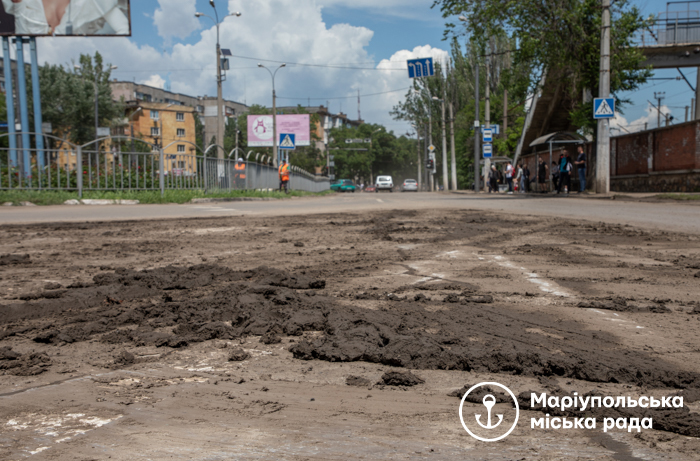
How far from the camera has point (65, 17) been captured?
23.1 m

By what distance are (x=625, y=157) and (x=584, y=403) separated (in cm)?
2501

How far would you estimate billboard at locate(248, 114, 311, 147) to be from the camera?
5603 cm

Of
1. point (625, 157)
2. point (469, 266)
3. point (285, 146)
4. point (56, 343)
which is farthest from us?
point (285, 146)

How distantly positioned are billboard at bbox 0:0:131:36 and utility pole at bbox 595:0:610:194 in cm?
1807

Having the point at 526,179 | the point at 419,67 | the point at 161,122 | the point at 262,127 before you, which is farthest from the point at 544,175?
the point at 161,122

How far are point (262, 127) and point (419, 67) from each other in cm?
2263

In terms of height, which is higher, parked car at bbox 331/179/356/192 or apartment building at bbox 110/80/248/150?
apartment building at bbox 110/80/248/150

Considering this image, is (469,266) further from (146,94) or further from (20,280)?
(146,94)

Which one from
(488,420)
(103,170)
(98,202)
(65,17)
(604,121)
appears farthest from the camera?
(65,17)

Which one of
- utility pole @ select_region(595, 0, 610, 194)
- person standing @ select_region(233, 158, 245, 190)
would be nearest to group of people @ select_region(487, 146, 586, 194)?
utility pole @ select_region(595, 0, 610, 194)

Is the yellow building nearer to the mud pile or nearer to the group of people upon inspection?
the group of people

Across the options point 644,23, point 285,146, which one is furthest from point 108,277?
point 285,146

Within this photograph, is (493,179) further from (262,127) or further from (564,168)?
(262,127)

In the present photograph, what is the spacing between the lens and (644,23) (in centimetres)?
2259
